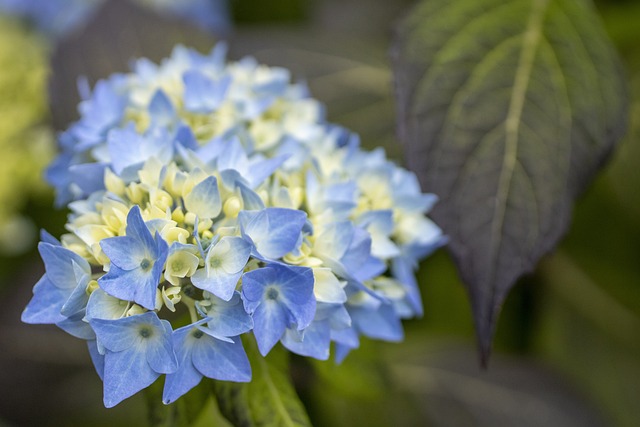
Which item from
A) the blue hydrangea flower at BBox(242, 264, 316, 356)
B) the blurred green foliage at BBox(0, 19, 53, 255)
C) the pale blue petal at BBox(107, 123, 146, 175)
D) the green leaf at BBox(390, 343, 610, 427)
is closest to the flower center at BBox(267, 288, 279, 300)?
the blue hydrangea flower at BBox(242, 264, 316, 356)

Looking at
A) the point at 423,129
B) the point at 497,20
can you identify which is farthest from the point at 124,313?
the point at 497,20

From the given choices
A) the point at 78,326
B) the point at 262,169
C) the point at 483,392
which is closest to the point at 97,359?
the point at 78,326

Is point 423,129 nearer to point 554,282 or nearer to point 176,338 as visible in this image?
point 176,338

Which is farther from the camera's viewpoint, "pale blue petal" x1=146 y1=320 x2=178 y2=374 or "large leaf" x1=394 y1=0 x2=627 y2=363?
"large leaf" x1=394 y1=0 x2=627 y2=363

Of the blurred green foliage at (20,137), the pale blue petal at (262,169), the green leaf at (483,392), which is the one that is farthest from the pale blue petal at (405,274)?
Answer: the blurred green foliage at (20,137)

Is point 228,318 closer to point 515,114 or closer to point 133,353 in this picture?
point 133,353

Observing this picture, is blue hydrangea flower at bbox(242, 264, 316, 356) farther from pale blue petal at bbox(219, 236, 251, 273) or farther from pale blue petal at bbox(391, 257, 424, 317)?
pale blue petal at bbox(391, 257, 424, 317)
